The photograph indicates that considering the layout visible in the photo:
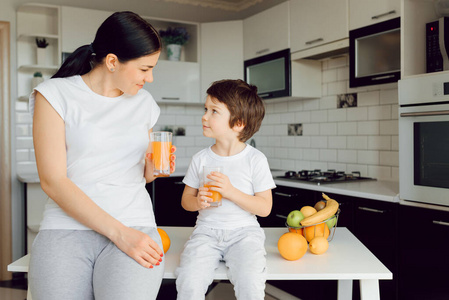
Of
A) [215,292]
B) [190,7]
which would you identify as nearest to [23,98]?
[190,7]

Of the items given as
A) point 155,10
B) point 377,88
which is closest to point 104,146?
point 377,88

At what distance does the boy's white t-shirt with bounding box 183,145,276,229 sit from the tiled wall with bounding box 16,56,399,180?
173cm

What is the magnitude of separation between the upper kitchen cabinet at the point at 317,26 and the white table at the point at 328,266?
1851mm

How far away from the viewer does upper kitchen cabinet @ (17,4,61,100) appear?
3.86 m

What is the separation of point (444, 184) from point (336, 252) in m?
0.93

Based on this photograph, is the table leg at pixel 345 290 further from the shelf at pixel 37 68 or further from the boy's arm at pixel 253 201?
the shelf at pixel 37 68

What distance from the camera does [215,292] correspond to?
3201 mm

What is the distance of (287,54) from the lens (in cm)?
364

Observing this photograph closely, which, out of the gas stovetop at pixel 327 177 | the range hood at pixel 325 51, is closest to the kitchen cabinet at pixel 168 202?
the gas stovetop at pixel 327 177

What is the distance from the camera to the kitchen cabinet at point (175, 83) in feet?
13.7

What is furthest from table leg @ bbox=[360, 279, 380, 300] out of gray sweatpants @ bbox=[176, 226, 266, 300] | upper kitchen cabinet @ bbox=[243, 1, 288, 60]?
upper kitchen cabinet @ bbox=[243, 1, 288, 60]

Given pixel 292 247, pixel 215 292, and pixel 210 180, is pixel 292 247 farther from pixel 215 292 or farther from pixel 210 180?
pixel 215 292

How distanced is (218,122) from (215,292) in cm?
179

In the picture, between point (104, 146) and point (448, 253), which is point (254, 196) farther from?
point (448, 253)
